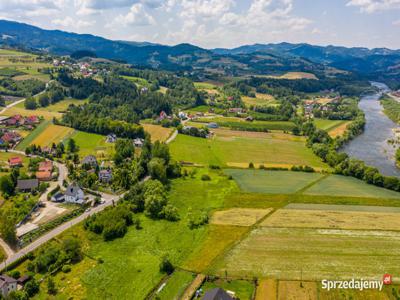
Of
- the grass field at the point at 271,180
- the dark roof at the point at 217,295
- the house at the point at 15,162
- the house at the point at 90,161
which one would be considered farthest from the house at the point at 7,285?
the house at the point at 15,162

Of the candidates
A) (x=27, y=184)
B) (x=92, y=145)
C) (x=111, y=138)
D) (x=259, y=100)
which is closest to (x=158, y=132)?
(x=111, y=138)

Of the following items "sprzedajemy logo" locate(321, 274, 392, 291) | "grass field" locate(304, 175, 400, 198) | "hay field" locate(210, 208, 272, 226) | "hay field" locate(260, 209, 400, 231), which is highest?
"grass field" locate(304, 175, 400, 198)

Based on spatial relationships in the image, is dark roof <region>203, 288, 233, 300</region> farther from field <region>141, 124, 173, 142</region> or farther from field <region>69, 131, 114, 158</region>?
field <region>141, 124, 173, 142</region>

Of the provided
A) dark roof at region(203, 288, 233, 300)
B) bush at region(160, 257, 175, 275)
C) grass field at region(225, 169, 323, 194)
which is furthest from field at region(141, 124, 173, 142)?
dark roof at region(203, 288, 233, 300)

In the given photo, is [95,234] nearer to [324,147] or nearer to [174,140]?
[174,140]

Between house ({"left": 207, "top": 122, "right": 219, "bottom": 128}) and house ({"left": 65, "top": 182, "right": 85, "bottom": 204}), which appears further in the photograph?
house ({"left": 207, "top": 122, "right": 219, "bottom": 128})

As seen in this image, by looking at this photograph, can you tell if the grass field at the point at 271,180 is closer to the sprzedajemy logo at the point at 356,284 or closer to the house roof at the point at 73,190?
the sprzedajemy logo at the point at 356,284
